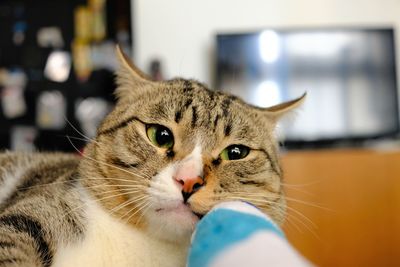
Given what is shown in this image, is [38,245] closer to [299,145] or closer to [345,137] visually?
[299,145]

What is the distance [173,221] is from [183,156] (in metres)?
0.14

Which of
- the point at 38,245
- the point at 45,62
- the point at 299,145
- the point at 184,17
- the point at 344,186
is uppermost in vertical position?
the point at 184,17

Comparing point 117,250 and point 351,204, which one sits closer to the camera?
point 117,250

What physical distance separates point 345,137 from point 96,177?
2608mm

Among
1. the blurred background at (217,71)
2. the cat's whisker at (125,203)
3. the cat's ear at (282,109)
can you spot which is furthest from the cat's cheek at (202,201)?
the blurred background at (217,71)

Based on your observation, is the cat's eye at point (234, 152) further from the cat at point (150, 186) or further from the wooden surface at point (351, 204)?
the wooden surface at point (351, 204)

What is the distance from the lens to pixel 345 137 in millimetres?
3146

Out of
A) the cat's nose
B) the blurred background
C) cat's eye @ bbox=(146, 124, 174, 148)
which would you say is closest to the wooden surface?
the blurred background

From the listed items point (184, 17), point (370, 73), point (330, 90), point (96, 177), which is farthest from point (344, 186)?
point (96, 177)

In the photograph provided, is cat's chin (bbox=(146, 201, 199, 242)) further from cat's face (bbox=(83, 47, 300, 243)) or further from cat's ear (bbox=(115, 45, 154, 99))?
cat's ear (bbox=(115, 45, 154, 99))

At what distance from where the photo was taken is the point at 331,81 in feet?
10.4

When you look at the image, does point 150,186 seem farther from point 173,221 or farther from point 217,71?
point 217,71

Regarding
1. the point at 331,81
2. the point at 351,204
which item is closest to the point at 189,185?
the point at 351,204

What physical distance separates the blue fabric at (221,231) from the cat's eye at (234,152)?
315 mm
